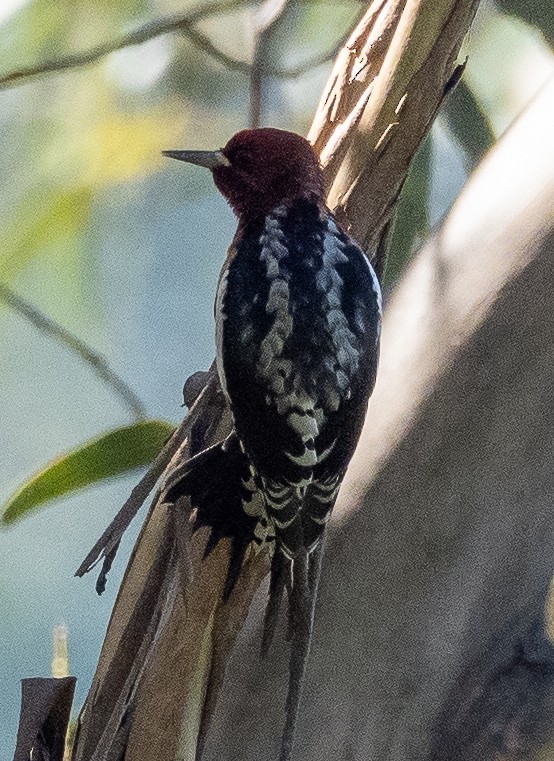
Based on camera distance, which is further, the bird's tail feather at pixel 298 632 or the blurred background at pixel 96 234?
the blurred background at pixel 96 234

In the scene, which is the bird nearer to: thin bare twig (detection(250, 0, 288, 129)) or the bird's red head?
the bird's red head

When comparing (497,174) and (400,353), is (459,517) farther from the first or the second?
(497,174)

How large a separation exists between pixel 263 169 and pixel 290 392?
226 mm

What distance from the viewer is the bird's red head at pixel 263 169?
75cm

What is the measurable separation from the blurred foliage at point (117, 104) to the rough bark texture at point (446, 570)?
624 millimetres

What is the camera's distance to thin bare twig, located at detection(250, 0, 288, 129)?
1058 mm

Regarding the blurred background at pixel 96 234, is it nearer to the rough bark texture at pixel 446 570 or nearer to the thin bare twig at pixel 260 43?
the thin bare twig at pixel 260 43

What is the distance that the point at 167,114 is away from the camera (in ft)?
4.74

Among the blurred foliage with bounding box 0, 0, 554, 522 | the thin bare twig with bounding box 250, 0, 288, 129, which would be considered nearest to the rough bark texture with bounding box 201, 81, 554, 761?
the thin bare twig with bounding box 250, 0, 288, 129

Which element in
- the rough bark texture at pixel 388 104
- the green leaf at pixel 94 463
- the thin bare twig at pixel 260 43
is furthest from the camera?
the thin bare twig at pixel 260 43

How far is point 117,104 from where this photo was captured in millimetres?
1490

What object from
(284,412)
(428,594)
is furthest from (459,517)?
(284,412)

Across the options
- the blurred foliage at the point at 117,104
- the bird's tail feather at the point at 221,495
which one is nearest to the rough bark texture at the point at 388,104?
the bird's tail feather at the point at 221,495

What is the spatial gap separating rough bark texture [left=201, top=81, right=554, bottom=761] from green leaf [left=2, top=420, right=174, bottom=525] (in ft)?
0.74
